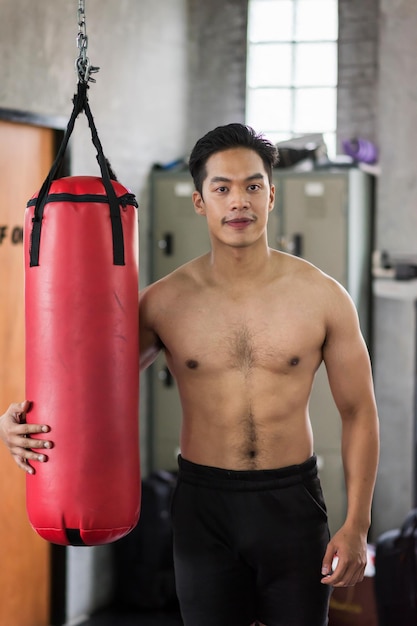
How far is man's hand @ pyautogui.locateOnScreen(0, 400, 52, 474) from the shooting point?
2.15 metres

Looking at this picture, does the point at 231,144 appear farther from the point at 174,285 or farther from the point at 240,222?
the point at 174,285

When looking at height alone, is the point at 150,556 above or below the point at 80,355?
below

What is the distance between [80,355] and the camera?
2.11 m

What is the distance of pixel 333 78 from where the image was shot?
495cm

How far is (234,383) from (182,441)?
0.78ft

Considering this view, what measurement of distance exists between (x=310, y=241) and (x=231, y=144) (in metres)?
2.15

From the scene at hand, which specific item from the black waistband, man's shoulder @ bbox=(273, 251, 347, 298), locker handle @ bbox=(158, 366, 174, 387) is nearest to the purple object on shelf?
locker handle @ bbox=(158, 366, 174, 387)

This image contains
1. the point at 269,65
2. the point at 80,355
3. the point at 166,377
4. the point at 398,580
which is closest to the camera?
the point at 80,355

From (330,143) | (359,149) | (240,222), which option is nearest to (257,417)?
(240,222)

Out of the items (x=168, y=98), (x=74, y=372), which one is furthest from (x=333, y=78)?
(x=74, y=372)

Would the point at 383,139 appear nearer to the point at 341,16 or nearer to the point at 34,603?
the point at 341,16

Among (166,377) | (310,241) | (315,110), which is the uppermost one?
(315,110)

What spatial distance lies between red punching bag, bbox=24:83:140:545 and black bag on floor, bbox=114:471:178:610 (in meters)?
2.21

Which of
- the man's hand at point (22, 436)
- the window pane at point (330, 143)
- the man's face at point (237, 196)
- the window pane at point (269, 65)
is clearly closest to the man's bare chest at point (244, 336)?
the man's face at point (237, 196)
